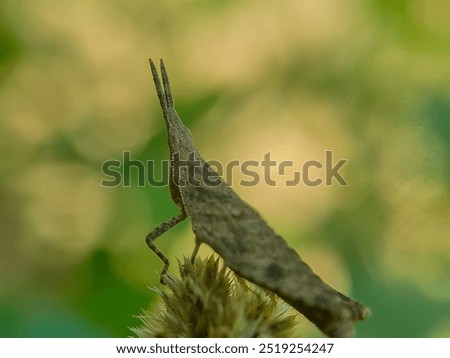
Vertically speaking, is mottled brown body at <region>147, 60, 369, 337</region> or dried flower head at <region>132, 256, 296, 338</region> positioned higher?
mottled brown body at <region>147, 60, 369, 337</region>

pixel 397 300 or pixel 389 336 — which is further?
pixel 397 300

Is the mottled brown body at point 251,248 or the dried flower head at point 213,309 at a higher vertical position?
the mottled brown body at point 251,248

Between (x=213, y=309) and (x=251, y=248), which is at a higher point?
(x=251, y=248)
